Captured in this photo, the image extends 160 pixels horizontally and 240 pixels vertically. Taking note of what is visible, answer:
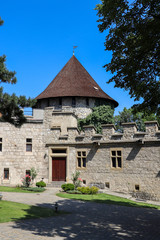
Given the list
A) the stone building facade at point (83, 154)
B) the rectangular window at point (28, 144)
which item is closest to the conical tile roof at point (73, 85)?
the stone building facade at point (83, 154)

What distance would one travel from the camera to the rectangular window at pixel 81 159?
2231 cm

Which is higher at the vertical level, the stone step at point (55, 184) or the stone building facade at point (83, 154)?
the stone building facade at point (83, 154)

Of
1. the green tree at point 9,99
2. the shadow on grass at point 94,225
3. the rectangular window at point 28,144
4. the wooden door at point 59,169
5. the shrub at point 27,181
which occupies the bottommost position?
the shadow on grass at point 94,225

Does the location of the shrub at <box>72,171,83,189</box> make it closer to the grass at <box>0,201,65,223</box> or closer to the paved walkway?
the paved walkway

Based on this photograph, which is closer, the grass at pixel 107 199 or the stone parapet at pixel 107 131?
the grass at pixel 107 199

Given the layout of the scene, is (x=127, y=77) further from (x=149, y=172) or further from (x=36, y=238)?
(x=149, y=172)

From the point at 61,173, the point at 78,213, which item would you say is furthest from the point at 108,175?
the point at 78,213

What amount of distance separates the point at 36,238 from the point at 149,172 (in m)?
13.6

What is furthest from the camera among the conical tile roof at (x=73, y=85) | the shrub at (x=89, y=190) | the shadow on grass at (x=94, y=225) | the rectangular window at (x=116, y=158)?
the conical tile roof at (x=73, y=85)

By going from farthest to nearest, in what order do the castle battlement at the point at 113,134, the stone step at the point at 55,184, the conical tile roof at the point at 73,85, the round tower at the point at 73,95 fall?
the conical tile roof at the point at 73,85
the round tower at the point at 73,95
the stone step at the point at 55,184
the castle battlement at the point at 113,134

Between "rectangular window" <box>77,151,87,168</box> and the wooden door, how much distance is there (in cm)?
143

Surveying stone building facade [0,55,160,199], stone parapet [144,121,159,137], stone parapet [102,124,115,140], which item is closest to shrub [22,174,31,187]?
stone building facade [0,55,160,199]

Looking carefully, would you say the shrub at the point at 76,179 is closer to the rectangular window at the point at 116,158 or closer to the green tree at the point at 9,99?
the rectangular window at the point at 116,158

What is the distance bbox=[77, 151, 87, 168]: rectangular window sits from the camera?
878 inches
